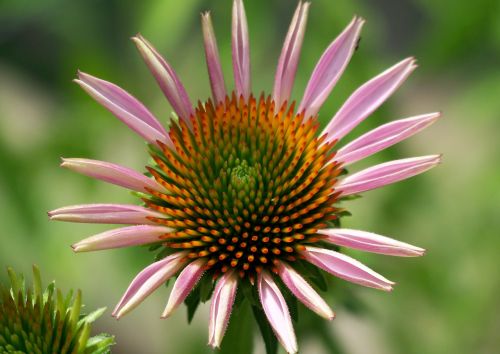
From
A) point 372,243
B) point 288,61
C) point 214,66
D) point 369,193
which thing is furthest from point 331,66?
point 369,193

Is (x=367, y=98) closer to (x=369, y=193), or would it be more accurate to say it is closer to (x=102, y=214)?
(x=102, y=214)

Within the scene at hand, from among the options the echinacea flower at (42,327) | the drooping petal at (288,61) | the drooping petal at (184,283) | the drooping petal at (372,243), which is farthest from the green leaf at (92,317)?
the drooping petal at (288,61)

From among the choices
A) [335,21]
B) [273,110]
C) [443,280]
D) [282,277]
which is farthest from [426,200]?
[282,277]

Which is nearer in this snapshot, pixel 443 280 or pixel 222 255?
pixel 222 255

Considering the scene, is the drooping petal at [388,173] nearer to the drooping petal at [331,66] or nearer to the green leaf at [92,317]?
the drooping petal at [331,66]

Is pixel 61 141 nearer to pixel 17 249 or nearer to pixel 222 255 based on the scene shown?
pixel 17 249

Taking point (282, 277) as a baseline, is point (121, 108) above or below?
above

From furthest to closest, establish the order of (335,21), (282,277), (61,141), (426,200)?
(61,141), (426,200), (335,21), (282,277)

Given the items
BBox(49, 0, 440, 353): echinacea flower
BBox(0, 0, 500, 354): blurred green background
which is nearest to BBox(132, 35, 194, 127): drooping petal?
BBox(49, 0, 440, 353): echinacea flower
